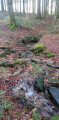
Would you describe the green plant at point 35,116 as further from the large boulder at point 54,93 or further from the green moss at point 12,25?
the green moss at point 12,25

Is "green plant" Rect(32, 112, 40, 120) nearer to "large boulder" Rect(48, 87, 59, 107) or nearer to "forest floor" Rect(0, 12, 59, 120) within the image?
"forest floor" Rect(0, 12, 59, 120)

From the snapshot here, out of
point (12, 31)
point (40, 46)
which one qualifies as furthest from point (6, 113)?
point (12, 31)

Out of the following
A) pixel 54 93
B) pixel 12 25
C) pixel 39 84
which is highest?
pixel 12 25

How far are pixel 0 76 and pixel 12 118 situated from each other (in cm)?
244

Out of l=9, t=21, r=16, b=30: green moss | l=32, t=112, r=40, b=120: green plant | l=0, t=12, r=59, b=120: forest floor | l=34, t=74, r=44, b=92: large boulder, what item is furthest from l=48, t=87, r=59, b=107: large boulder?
l=9, t=21, r=16, b=30: green moss

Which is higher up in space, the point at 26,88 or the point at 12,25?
the point at 12,25

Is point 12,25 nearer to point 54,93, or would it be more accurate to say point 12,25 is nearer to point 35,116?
point 54,93

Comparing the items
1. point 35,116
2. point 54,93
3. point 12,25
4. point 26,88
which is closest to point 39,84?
point 26,88

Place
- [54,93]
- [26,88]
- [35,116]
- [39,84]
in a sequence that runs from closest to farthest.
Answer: [35,116] < [54,93] < [26,88] < [39,84]

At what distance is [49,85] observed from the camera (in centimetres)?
563

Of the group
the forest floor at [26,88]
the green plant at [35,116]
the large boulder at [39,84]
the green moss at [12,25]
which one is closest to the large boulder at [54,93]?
the forest floor at [26,88]

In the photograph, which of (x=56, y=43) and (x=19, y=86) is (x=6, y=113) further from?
(x=56, y=43)

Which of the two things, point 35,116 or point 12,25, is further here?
point 12,25

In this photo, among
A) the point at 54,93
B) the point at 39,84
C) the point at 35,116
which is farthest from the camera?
the point at 39,84
